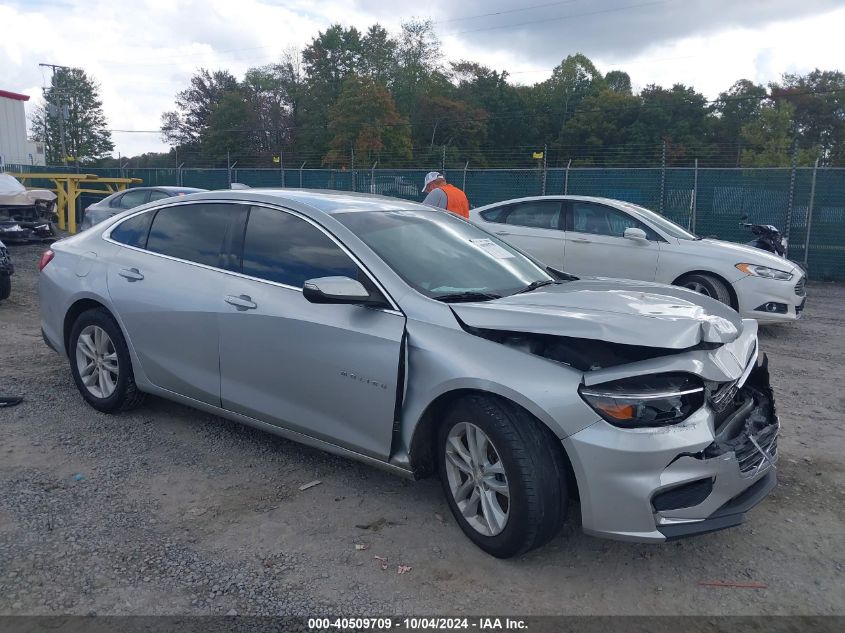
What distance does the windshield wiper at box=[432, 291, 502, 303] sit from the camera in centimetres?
355

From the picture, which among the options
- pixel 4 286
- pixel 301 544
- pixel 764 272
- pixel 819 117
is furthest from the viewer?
pixel 819 117

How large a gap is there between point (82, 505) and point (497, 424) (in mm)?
2213

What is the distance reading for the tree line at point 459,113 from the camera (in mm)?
48250

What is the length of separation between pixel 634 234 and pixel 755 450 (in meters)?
5.62

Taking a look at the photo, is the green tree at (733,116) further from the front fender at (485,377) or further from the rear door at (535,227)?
the front fender at (485,377)

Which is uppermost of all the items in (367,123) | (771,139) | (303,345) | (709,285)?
(367,123)

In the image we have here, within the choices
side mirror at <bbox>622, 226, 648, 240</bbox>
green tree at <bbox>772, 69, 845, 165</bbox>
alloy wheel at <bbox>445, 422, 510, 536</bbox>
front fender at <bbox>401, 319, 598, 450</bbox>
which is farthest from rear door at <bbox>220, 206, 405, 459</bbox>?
green tree at <bbox>772, 69, 845, 165</bbox>

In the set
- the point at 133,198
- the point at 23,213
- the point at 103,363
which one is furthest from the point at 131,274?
the point at 133,198

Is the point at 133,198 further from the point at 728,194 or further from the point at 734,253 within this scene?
the point at 734,253

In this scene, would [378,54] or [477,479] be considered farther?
[378,54]

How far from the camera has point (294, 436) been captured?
394cm

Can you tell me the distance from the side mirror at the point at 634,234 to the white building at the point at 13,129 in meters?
51.1

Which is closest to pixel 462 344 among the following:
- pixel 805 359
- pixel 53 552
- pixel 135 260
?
pixel 53 552

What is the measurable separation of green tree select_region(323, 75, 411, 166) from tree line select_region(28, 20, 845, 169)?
3.9 inches
